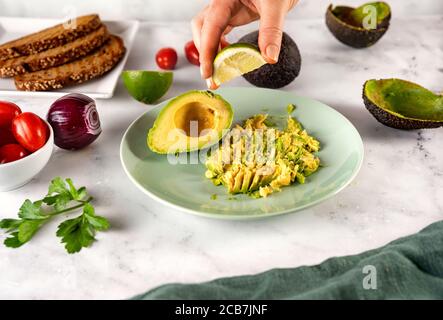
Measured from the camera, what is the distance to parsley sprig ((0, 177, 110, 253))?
45.8 inches

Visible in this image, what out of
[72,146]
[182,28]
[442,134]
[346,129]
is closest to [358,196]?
[346,129]

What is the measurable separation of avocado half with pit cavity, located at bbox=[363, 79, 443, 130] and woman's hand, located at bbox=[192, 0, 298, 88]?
0.94 feet

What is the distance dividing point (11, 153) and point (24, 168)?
0.04 meters

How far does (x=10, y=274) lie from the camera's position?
1.11m

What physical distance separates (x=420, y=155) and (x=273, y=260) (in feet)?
1.66

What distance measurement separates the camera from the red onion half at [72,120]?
54.6 inches

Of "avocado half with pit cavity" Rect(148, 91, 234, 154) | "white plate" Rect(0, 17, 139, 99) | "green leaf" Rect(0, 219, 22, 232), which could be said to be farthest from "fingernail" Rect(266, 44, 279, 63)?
"green leaf" Rect(0, 219, 22, 232)

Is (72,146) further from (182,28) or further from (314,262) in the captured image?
(182,28)

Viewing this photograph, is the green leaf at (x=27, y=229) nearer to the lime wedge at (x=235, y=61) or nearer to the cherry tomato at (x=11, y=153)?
the cherry tomato at (x=11, y=153)

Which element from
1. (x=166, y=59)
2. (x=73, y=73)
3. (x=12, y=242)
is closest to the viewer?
(x=12, y=242)

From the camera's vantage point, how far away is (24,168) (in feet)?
4.16

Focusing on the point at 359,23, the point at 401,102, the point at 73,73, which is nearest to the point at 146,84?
the point at 73,73

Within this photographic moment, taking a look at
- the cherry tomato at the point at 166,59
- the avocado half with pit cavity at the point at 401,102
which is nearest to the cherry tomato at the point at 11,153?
the cherry tomato at the point at 166,59

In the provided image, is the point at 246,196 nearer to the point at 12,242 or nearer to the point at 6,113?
the point at 12,242
